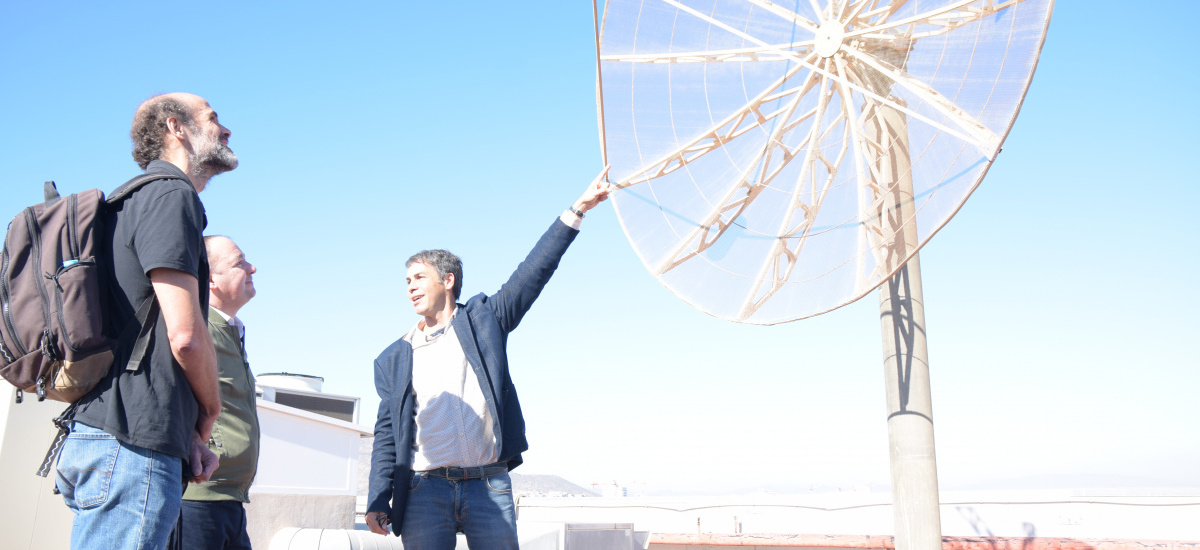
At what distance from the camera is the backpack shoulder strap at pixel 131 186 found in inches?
99.0

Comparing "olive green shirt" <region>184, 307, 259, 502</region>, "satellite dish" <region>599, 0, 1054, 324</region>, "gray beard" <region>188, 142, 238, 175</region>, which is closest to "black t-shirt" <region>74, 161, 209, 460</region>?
"gray beard" <region>188, 142, 238, 175</region>

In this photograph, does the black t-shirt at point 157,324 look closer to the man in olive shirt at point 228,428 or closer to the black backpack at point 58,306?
the black backpack at point 58,306

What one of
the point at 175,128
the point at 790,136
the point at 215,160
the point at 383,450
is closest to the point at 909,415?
the point at 790,136

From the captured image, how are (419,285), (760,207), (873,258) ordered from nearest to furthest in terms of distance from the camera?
(419,285), (873,258), (760,207)

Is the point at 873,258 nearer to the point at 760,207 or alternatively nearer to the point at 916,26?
the point at 760,207

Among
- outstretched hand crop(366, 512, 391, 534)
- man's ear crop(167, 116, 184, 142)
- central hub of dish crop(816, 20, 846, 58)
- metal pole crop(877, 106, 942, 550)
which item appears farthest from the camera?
metal pole crop(877, 106, 942, 550)

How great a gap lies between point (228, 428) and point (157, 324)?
4.85 feet

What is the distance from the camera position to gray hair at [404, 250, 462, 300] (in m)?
4.46

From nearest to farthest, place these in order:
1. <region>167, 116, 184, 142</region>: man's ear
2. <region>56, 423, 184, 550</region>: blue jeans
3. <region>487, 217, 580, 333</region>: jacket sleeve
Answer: <region>56, 423, 184, 550</region>: blue jeans
<region>167, 116, 184, 142</region>: man's ear
<region>487, 217, 580, 333</region>: jacket sleeve

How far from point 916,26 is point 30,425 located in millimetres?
7434

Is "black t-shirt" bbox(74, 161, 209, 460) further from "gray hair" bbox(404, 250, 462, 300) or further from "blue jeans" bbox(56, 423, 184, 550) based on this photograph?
"gray hair" bbox(404, 250, 462, 300)

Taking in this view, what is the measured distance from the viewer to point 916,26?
5902 millimetres

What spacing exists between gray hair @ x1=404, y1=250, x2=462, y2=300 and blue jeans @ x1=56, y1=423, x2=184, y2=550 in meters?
2.18

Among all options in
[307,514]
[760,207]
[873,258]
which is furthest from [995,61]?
[307,514]
